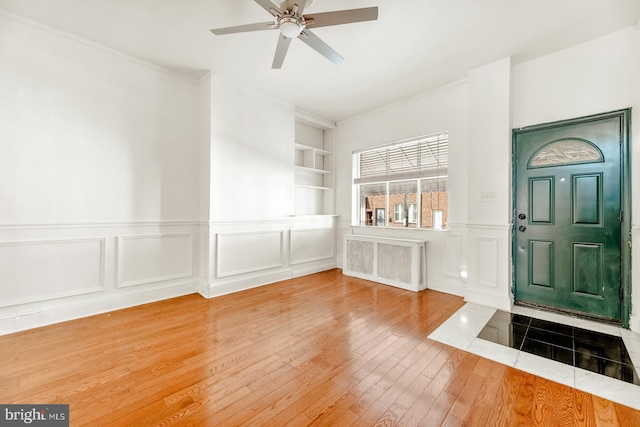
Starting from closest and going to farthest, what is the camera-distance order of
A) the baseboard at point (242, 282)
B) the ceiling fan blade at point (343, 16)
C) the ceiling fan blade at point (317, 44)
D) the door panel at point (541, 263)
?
1. the ceiling fan blade at point (343, 16)
2. the ceiling fan blade at point (317, 44)
3. the door panel at point (541, 263)
4. the baseboard at point (242, 282)

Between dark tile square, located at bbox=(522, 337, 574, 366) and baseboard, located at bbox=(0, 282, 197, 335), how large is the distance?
3.85 metres

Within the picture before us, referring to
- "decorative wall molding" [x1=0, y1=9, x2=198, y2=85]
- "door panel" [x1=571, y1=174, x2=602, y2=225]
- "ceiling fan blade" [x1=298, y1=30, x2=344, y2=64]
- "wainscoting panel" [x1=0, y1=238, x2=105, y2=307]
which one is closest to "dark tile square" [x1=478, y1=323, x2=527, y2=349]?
"door panel" [x1=571, y1=174, x2=602, y2=225]

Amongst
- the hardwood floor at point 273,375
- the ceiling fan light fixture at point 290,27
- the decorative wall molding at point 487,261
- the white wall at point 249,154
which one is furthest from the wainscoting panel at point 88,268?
the decorative wall molding at point 487,261

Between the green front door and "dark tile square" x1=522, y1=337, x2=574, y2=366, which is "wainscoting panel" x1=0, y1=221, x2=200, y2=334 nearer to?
"dark tile square" x1=522, y1=337, x2=574, y2=366

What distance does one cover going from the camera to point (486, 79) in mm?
3293

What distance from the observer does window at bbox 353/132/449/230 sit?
13.1 ft

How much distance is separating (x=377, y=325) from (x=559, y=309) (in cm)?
212

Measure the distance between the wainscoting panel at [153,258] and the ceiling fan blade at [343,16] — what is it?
117 inches

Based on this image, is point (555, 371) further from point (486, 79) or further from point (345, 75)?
point (345, 75)

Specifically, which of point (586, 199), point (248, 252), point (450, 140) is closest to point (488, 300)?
point (586, 199)

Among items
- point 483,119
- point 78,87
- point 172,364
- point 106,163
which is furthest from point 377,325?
point 78,87

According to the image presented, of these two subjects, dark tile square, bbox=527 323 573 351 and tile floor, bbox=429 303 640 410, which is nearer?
→ tile floor, bbox=429 303 640 410

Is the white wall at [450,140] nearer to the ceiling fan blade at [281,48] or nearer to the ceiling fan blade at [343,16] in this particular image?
the ceiling fan blade at [343,16]

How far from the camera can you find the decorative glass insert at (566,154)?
2840 mm
